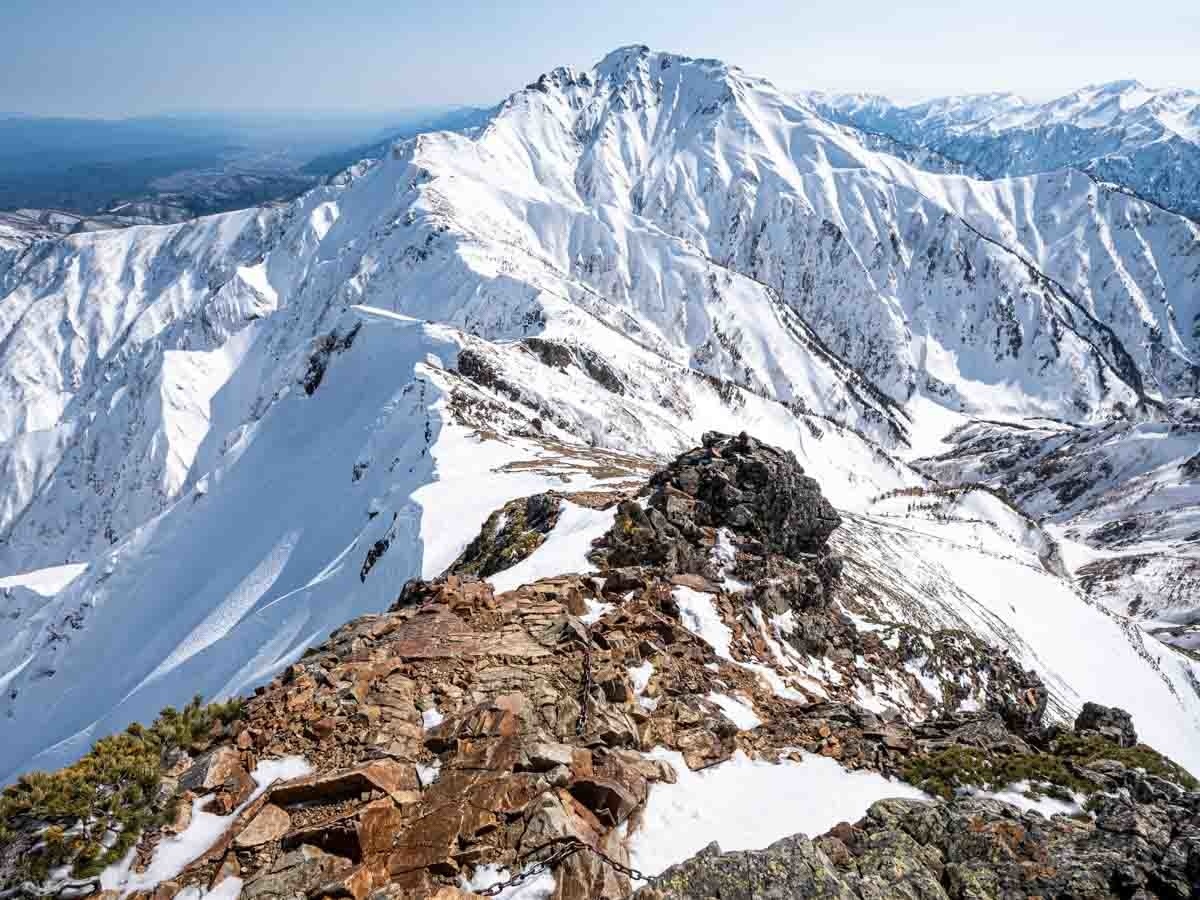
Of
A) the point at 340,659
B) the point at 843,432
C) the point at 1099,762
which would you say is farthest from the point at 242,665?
the point at 843,432

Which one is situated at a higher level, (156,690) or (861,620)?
(861,620)

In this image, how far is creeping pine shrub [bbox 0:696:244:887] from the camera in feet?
30.2

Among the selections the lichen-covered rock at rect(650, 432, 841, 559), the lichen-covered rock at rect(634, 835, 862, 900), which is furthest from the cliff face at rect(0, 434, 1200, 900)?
the lichen-covered rock at rect(650, 432, 841, 559)

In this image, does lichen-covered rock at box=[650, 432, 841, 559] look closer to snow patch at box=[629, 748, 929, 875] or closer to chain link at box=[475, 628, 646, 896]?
snow patch at box=[629, 748, 929, 875]

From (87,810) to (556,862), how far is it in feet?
22.1

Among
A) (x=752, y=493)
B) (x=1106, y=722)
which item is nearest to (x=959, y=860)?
(x=1106, y=722)

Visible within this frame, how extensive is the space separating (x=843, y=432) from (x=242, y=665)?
476 feet

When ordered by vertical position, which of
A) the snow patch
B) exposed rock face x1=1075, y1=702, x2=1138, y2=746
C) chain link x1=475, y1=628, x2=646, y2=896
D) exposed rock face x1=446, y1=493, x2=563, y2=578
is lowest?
exposed rock face x1=1075, y1=702, x2=1138, y2=746

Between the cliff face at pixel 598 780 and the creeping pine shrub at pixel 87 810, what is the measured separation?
0.16 feet

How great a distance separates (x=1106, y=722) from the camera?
21078 millimetres

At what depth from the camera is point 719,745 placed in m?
13.7

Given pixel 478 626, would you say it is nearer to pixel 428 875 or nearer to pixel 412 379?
pixel 428 875

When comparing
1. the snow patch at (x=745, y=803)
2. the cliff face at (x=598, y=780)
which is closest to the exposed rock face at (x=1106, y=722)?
the cliff face at (x=598, y=780)

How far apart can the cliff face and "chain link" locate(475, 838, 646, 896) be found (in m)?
0.04
